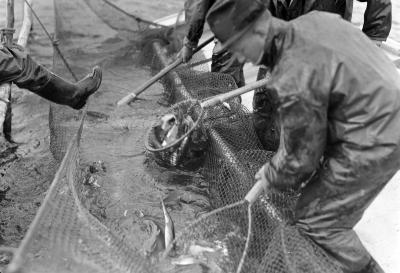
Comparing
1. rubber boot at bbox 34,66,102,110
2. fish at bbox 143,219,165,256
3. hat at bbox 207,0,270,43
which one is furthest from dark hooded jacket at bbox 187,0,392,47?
fish at bbox 143,219,165,256

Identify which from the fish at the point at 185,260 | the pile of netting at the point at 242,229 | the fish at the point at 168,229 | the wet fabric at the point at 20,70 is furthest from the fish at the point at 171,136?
the wet fabric at the point at 20,70

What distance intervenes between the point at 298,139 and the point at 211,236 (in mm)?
1352

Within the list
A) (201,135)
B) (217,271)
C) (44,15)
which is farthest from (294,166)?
(44,15)

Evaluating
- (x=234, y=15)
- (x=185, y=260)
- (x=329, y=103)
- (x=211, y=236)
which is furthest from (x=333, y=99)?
(x=185, y=260)

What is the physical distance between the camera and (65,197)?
335cm

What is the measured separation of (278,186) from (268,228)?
2.60ft

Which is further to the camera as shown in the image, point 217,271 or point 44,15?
point 44,15

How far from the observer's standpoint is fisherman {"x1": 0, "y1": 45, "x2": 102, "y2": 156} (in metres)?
4.87

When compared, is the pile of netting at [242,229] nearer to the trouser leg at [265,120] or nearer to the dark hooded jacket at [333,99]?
the trouser leg at [265,120]

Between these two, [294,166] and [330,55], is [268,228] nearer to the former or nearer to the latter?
[294,166]

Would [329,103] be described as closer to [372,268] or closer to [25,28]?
[372,268]

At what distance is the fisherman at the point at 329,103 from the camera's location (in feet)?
8.93

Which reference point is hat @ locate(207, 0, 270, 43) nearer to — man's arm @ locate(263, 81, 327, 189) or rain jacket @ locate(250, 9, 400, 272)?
rain jacket @ locate(250, 9, 400, 272)

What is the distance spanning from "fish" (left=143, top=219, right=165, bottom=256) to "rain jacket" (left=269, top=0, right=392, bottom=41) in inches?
111
